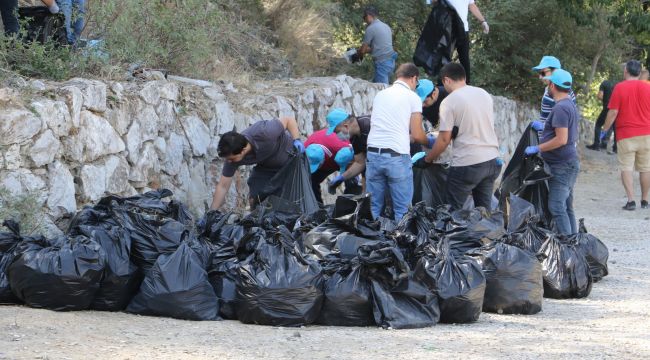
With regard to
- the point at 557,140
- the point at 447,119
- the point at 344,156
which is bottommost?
the point at 344,156

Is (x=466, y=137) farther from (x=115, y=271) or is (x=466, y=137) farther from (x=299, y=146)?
(x=115, y=271)

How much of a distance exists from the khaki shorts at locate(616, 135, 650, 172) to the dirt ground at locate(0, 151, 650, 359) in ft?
18.5

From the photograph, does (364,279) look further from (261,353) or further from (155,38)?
(155,38)

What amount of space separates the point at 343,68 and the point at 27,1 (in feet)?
20.9

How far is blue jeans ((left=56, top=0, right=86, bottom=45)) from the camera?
825cm

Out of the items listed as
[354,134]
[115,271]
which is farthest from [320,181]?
[115,271]

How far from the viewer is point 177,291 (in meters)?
5.54

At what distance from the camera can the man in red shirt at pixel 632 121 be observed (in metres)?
11.7

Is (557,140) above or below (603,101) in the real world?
below

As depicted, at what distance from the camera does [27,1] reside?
388 inches

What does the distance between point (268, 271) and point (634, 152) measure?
300 inches

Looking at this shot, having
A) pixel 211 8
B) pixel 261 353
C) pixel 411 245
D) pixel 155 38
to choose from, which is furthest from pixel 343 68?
pixel 261 353

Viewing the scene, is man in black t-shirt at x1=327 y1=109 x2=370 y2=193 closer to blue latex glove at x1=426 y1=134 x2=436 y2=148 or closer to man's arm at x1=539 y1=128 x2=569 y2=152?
blue latex glove at x1=426 y1=134 x2=436 y2=148

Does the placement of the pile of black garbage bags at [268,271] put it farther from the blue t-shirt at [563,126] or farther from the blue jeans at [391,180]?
the blue t-shirt at [563,126]
